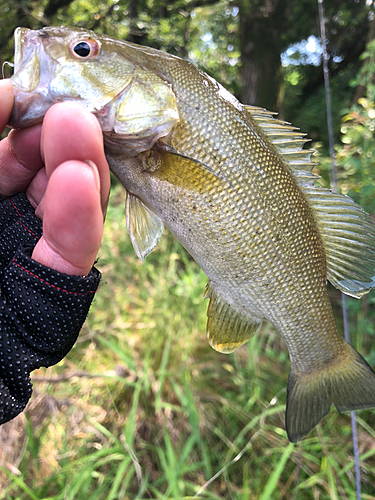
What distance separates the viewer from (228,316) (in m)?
1.19

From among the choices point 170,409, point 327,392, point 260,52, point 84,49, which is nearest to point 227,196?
point 84,49

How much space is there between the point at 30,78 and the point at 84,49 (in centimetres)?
19

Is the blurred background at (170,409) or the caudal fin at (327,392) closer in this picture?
the caudal fin at (327,392)

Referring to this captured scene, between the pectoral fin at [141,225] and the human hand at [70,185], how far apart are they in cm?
29

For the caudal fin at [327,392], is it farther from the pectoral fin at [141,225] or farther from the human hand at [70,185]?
the human hand at [70,185]

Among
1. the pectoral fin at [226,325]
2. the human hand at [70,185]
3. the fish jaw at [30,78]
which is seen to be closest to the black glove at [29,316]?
the human hand at [70,185]

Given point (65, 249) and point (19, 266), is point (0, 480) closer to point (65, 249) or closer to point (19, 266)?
point (19, 266)

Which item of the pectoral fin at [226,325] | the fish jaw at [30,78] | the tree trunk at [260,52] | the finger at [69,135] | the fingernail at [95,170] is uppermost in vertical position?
the tree trunk at [260,52]

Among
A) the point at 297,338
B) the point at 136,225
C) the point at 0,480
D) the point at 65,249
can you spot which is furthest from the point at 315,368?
the point at 0,480

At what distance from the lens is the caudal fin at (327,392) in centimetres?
112

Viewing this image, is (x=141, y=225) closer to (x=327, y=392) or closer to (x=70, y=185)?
(x=70, y=185)

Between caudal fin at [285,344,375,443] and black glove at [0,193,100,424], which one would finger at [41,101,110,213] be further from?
caudal fin at [285,344,375,443]

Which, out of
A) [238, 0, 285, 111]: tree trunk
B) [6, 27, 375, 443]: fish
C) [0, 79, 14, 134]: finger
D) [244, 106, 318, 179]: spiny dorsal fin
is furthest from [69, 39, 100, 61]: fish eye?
[238, 0, 285, 111]: tree trunk

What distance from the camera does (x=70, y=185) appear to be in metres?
0.73
